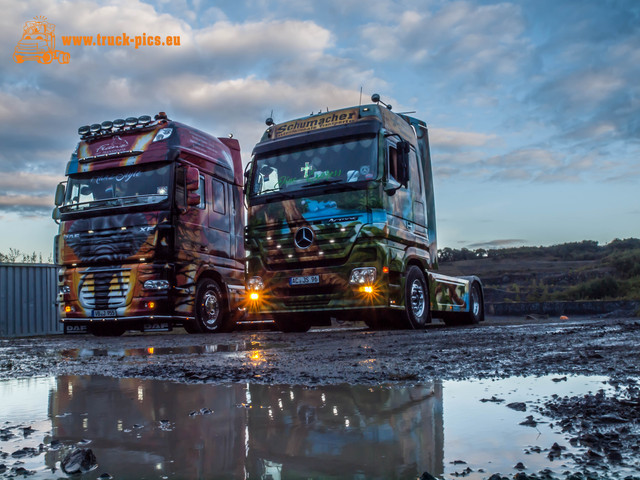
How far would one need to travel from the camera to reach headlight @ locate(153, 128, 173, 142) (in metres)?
10.4

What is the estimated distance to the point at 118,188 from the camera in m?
10.4

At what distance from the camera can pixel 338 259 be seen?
8.86m

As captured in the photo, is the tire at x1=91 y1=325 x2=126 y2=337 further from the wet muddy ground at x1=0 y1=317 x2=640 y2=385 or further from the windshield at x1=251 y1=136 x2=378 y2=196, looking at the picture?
the wet muddy ground at x1=0 y1=317 x2=640 y2=385

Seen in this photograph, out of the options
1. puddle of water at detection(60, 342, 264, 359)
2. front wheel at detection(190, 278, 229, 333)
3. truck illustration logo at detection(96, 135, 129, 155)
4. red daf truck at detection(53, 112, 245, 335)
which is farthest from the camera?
front wheel at detection(190, 278, 229, 333)

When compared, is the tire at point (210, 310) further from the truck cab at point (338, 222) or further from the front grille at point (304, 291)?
the front grille at point (304, 291)

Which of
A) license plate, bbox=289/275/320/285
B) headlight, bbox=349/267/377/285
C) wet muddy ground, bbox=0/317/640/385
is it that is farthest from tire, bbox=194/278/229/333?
wet muddy ground, bbox=0/317/640/385

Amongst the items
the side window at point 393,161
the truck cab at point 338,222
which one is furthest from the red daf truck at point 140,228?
the side window at point 393,161

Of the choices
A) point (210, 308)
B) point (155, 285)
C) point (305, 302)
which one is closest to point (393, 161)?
point (305, 302)

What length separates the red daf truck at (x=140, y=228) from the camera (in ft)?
33.2

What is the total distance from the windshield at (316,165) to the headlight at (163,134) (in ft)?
5.89

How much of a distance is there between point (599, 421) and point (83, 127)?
10.9 metres

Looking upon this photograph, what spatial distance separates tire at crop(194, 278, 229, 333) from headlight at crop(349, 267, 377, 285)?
337 centimetres

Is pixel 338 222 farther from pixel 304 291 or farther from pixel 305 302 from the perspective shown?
pixel 305 302

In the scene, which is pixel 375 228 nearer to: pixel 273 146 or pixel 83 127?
pixel 273 146
